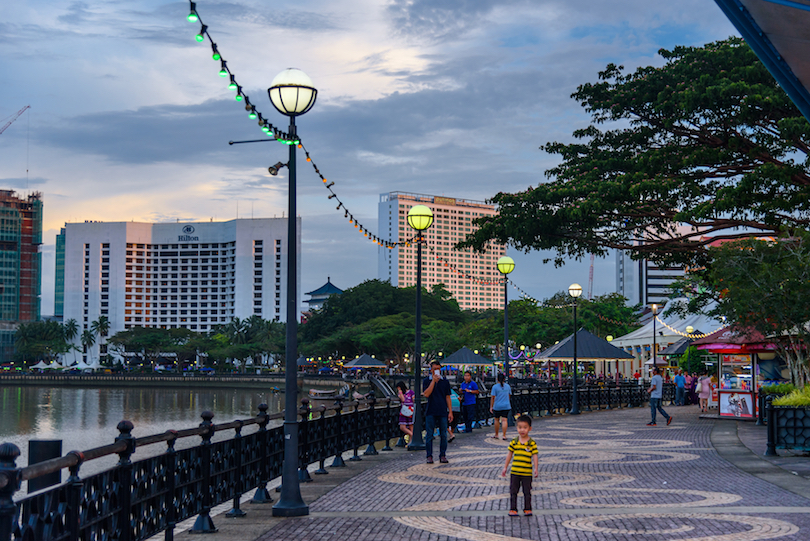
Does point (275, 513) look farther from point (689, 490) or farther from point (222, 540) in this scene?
point (689, 490)

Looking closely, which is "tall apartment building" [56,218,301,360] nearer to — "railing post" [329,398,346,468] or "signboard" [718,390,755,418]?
"signboard" [718,390,755,418]

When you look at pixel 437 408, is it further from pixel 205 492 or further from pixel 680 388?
pixel 680 388

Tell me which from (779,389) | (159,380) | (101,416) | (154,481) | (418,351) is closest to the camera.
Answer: (154,481)

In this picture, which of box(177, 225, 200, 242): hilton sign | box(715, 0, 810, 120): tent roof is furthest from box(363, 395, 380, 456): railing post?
box(177, 225, 200, 242): hilton sign

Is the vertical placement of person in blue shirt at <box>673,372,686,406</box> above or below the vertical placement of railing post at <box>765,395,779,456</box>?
below

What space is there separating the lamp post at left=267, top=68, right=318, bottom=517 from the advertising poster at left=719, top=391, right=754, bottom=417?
2020cm

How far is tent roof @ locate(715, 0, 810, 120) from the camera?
22.8 feet

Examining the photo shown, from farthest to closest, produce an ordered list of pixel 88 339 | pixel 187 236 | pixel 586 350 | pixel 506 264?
pixel 187 236
pixel 88 339
pixel 586 350
pixel 506 264

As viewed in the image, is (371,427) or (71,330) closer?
(371,427)

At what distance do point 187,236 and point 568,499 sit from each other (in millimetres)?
193927

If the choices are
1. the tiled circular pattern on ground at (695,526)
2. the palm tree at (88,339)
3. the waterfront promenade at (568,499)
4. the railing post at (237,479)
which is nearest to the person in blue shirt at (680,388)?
the waterfront promenade at (568,499)

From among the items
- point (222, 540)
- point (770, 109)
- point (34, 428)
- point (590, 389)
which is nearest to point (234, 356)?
point (34, 428)

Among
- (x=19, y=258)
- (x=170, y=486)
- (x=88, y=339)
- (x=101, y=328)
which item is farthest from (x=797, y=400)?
(x=19, y=258)

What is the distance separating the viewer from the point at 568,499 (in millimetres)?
11336
